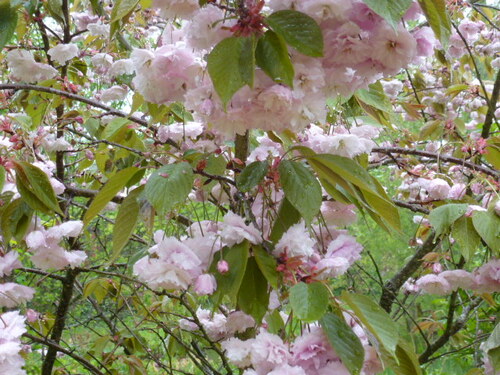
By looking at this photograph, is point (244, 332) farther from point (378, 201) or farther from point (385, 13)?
point (385, 13)

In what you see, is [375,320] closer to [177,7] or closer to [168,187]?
[168,187]

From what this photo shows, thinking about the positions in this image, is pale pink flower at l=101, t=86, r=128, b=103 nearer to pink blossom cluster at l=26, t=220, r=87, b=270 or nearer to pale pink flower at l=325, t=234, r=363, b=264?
pink blossom cluster at l=26, t=220, r=87, b=270

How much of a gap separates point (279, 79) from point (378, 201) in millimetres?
217

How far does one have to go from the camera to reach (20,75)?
6.07 feet

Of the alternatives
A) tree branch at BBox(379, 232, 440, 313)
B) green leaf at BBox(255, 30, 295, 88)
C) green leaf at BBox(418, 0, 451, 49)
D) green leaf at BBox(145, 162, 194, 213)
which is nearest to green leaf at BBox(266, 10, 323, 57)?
green leaf at BBox(255, 30, 295, 88)

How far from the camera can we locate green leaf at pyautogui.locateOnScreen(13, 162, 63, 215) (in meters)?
0.91

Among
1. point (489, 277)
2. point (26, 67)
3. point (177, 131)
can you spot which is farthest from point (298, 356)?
point (26, 67)

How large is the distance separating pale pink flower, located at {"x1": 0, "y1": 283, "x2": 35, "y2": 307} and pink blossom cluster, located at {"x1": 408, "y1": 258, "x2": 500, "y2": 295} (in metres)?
1.05

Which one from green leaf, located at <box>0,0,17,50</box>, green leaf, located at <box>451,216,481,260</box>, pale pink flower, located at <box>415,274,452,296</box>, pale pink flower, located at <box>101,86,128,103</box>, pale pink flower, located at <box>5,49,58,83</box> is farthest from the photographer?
pale pink flower, located at <box>101,86,128,103</box>

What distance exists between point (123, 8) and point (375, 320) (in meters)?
0.46

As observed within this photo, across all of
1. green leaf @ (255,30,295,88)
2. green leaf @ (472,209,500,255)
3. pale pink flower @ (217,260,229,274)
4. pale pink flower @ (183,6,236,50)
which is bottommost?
green leaf @ (472,209,500,255)

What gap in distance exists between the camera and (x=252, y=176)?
77 cm

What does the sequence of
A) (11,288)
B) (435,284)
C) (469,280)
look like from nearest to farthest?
1. (11,288)
2. (469,280)
3. (435,284)

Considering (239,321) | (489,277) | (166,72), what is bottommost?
(489,277)
